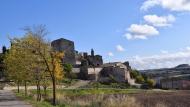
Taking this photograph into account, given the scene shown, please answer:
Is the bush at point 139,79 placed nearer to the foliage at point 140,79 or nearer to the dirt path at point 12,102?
the foliage at point 140,79

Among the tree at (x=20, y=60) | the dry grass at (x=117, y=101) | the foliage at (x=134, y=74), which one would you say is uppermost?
the foliage at (x=134, y=74)

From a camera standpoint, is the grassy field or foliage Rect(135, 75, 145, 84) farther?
foliage Rect(135, 75, 145, 84)

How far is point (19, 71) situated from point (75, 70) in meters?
80.6

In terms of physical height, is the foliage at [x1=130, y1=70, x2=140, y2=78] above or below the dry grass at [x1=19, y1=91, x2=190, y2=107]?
above

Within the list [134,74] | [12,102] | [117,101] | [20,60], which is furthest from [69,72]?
[117,101]

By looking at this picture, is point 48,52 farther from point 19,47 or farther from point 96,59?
point 96,59

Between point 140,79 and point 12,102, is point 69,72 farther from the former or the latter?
point 12,102

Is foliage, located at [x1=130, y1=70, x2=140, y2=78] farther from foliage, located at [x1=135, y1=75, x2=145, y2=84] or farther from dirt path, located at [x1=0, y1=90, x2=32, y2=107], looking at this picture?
dirt path, located at [x1=0, y1=90, x2=32, y2=107]

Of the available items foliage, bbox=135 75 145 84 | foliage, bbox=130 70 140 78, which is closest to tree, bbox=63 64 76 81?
foliage, bbox=135 75 145 84

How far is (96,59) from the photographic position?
165 m

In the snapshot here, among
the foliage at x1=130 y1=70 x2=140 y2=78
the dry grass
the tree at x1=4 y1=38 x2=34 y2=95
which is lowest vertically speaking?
the dry grass

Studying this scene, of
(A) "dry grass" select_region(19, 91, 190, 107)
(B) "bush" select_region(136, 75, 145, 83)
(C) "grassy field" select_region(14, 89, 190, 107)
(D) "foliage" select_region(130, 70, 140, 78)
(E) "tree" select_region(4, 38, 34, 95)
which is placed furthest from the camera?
(D) "foliage" select_region(130, 70, 140, 78)

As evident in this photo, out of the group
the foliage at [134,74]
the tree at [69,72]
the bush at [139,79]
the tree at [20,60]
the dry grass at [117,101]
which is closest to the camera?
the dry grass at [117,101]

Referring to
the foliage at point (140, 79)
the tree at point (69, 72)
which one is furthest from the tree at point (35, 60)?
the foliage at point (140, 79)
